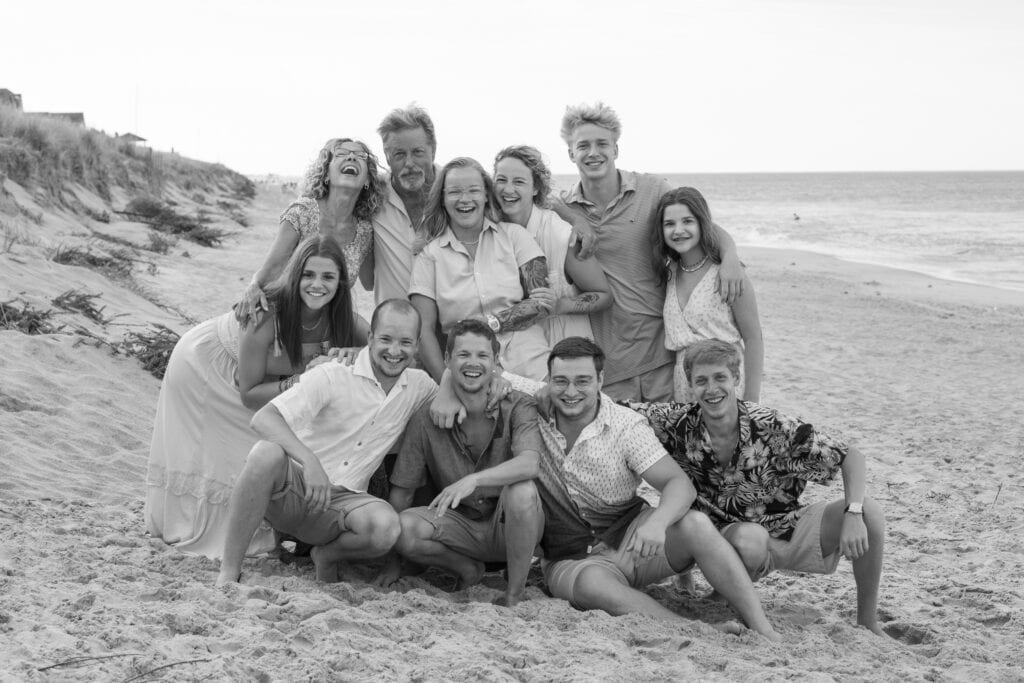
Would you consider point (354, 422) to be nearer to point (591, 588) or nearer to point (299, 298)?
point (299, 298)

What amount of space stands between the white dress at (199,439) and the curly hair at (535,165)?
1.54 metres

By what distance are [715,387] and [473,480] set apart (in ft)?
3.40

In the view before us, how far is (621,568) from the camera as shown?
160 inches

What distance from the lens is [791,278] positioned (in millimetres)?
20000

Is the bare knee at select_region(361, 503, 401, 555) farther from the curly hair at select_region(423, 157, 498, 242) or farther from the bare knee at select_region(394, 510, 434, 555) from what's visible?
the curly hair at select_region(423, 157, 498, 242)

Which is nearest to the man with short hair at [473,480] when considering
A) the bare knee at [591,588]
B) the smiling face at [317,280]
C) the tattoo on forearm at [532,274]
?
the bare knee at [591,588]

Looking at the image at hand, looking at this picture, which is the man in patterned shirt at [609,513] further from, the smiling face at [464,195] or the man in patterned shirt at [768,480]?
the smiling face at [464,195]

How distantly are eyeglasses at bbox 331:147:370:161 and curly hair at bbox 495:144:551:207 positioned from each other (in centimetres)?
66

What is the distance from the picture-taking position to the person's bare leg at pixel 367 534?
13.1 feet

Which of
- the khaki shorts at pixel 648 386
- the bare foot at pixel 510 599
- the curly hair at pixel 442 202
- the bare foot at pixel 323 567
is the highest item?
the curly hair at pixel 442 202

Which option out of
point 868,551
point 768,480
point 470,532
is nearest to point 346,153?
point 470,532

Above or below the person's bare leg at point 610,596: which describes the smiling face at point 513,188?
above

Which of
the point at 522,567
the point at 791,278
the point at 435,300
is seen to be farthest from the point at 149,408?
the point at 791,278

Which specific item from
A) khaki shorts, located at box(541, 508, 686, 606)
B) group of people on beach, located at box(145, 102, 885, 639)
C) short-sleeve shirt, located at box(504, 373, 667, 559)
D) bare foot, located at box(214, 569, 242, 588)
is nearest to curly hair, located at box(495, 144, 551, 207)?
group of people on beach, located at box(145, 102, 885, 639)
